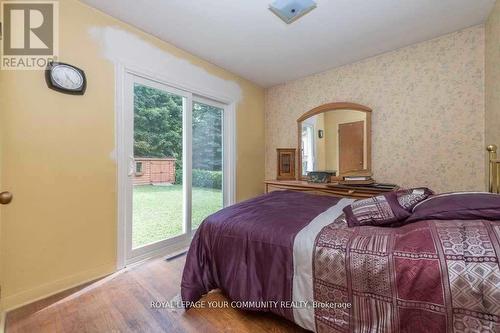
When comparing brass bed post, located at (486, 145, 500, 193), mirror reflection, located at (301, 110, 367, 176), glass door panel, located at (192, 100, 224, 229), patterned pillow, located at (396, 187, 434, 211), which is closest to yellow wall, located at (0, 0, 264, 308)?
glass door panel, located at (192, 100, 224, 229)

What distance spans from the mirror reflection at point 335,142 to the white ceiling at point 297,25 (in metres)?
0.70

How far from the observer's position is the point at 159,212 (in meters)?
2.43

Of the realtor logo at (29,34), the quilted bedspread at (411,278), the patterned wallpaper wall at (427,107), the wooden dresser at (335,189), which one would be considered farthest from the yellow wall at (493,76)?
the realtor logo at (29,34)

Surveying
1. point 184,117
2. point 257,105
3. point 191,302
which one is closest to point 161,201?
point 184,117

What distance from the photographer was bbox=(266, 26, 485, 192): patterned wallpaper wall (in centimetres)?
207

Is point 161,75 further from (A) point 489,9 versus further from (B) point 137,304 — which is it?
(A) point 489,9

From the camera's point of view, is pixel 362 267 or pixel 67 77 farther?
pixel 67 77

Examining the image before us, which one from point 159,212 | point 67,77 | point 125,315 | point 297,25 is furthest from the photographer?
point 159,212

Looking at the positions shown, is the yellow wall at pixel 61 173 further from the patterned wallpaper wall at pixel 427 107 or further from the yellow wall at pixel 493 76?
the yellow wall at pixel 493 76

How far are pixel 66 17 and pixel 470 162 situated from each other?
12.0 feet

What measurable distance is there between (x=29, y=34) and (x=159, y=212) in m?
1.77

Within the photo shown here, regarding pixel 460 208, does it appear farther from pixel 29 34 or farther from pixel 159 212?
pixel 29 34

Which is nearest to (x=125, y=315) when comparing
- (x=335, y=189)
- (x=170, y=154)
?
(x=170, y=154)

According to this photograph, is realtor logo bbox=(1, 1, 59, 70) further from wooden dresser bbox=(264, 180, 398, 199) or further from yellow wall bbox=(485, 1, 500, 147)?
yellow wall bbox=(485, 1, 500, 147)
